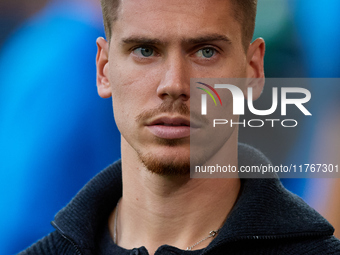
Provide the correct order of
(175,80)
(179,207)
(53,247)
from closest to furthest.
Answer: (175,80)
(179,207)
(53,247)

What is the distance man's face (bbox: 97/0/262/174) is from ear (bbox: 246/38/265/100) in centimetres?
19

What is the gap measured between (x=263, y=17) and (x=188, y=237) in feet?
6.83

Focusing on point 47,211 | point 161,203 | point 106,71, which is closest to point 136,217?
point 161,203

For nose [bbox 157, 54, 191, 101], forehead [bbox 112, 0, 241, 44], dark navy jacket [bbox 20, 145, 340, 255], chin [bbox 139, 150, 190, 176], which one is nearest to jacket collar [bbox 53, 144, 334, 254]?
dark navy jacket [bbox 20, 145, 340, 255]

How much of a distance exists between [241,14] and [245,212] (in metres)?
0.86

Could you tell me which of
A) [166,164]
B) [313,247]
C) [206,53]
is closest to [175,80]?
[206,53]

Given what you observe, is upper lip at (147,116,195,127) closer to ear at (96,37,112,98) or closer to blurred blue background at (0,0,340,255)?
ear at (96,37,112,98)

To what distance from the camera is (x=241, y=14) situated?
2.50 m

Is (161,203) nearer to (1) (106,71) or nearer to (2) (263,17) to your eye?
(1) (106,71)

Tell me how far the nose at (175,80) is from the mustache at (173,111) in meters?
0.03

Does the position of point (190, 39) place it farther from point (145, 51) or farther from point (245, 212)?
point (245, 212)

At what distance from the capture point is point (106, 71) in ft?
8.90

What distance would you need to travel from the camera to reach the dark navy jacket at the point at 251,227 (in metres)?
2.24

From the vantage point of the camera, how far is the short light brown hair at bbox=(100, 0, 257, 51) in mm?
2480
